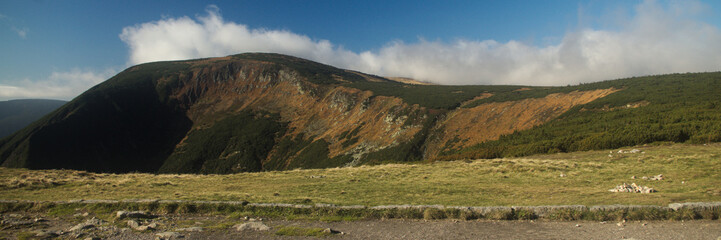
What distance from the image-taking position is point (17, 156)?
3460 inches

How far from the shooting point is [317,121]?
344ft

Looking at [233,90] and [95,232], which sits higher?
[233,90]

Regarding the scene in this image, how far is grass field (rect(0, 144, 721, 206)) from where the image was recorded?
14000mm

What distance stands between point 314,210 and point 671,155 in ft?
86.7

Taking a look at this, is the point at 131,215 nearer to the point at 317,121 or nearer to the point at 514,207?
the point at 514,207

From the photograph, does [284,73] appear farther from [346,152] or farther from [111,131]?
[346,152]

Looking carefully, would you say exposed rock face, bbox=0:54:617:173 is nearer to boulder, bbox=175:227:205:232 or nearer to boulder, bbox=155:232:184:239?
boulder, bbox=175:227:205:232

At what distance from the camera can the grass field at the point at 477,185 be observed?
45.9 feet

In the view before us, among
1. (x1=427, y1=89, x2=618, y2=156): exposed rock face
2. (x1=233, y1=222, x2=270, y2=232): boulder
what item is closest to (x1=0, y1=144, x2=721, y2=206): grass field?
(x1=233, y1=222, x2=270, y2=232): boulder

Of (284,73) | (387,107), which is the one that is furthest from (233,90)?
(387,107)

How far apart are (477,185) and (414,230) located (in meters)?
10.6

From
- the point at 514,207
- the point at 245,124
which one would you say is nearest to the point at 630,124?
the point at 514,207

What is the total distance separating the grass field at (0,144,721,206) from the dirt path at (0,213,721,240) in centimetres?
253

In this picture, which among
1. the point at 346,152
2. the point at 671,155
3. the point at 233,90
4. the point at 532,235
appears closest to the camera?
the point at 532,235
